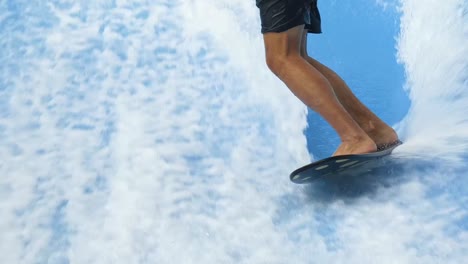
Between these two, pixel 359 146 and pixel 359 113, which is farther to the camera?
pixel 359 113

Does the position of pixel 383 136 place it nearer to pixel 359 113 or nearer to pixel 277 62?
pixel 359 113

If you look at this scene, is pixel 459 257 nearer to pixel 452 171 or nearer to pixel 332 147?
pixel 452 171

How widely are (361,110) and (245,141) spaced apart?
52 cm

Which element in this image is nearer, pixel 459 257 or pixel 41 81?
pixel 459 257

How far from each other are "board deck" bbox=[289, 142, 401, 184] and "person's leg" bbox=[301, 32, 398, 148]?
47 mm

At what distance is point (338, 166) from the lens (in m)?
1.97

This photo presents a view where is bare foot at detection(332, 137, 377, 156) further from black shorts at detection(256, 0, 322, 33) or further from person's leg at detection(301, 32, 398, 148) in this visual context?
black shorts at detection(256, 0, 322, 33)

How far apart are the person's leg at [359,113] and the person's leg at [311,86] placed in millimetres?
156

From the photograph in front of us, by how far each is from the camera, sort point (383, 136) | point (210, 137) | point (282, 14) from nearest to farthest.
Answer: point (282, 14) → point (383, 136) → point (210, 137)

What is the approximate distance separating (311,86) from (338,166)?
272mm

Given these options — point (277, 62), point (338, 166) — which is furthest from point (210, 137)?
point (338, 166)

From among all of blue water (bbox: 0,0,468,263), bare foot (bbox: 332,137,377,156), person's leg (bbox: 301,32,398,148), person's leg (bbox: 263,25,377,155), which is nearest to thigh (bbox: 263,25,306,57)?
person's leg (bbox: 263,25,377,155)

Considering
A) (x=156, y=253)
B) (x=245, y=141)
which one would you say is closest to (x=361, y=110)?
(x=245, y=141)

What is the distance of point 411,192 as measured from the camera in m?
2.04
